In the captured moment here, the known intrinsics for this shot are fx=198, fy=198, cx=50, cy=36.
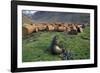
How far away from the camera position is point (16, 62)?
5.52 feet

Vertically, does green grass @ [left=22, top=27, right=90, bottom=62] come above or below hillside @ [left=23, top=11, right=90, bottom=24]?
below

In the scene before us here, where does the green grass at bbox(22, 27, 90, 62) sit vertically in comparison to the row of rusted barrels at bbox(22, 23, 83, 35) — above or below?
below

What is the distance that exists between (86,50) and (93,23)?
28 centimetres

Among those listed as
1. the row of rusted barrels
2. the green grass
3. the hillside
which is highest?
the hillside

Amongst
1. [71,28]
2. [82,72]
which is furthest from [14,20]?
[82,72]

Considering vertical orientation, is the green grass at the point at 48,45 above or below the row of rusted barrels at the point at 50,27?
below

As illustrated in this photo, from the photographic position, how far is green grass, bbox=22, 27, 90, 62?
1734 mm

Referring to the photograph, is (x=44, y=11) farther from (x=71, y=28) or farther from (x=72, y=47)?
(x=72, y=47)

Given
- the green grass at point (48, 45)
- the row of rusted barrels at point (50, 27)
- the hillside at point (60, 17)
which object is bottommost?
the green grass at point (48, 45)

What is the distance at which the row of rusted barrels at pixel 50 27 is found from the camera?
1.73m

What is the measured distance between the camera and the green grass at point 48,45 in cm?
173

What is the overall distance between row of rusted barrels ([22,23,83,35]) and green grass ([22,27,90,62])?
4cm

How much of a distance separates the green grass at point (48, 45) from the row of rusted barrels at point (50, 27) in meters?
0.04

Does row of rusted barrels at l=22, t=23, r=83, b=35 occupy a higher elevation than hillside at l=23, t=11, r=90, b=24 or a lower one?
lower
